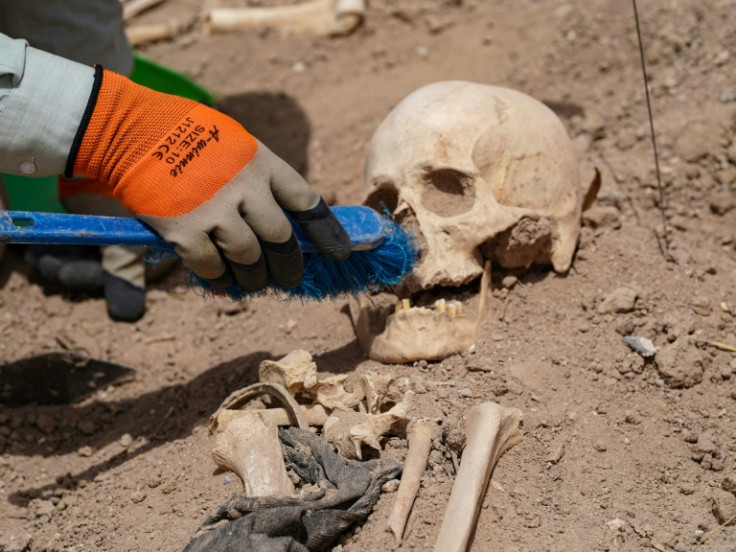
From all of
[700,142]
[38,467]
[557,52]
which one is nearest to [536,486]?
[38,467]

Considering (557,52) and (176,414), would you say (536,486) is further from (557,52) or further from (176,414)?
(557,52)

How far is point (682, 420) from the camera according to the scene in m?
2.54

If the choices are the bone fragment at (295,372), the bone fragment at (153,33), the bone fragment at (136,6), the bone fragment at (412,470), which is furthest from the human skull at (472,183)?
the bone fragment at (136,6)

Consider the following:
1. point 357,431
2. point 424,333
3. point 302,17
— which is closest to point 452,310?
point 424,333

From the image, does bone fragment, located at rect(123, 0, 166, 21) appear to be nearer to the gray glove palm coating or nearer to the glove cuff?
the glove cuff

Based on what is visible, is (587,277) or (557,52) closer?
(587,277)

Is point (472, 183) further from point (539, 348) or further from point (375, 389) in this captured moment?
point (375, 389)

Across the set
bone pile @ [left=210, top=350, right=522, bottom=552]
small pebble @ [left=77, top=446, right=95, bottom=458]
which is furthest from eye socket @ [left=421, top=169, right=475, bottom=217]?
small pebble @ [left=77, top=446, right=95, bottom=458]

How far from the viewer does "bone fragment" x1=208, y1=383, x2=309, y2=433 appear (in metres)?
2.46

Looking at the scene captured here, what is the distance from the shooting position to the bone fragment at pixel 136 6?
18.9ft

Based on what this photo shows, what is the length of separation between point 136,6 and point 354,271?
3954mm

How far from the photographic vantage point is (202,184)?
7.79ft

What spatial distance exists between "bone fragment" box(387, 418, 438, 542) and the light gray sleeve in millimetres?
1431

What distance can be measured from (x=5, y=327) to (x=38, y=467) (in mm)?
1015
